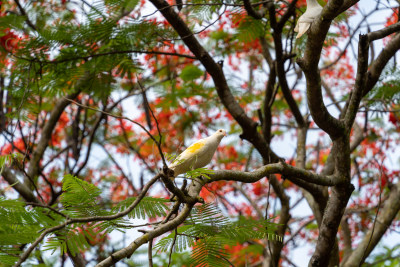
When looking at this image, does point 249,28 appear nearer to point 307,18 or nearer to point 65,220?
point 307,18

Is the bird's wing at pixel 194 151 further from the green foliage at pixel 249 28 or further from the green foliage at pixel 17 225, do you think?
the green foliage at pixel 249 28

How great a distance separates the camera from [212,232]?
2.19 meters

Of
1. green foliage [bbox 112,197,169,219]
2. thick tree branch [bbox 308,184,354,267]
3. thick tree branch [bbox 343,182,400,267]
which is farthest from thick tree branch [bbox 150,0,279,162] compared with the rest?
green foliage [bbox 112,197,169,219]

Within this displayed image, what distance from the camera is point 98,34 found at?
378cm

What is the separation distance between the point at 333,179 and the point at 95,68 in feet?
7.26

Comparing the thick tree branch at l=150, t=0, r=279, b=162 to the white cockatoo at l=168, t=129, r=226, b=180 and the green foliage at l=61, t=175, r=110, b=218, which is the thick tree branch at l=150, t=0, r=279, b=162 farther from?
the green foliage at l=61, t=175, r=110, b=218

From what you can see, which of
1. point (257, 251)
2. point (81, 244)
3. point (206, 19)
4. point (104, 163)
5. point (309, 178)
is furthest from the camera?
point (104, 163)

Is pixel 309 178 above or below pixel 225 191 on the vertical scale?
below

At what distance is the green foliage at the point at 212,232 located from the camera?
86.4 inches

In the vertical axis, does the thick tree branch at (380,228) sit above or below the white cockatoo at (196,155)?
above

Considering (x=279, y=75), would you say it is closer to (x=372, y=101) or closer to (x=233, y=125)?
(x=372, y=101)

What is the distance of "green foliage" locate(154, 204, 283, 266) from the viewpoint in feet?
7.20

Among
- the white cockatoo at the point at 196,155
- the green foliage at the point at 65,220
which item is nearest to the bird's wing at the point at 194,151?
the white cockatoo at the point at 196,155

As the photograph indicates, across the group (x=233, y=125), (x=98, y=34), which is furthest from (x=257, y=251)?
(x=98, y=34)
